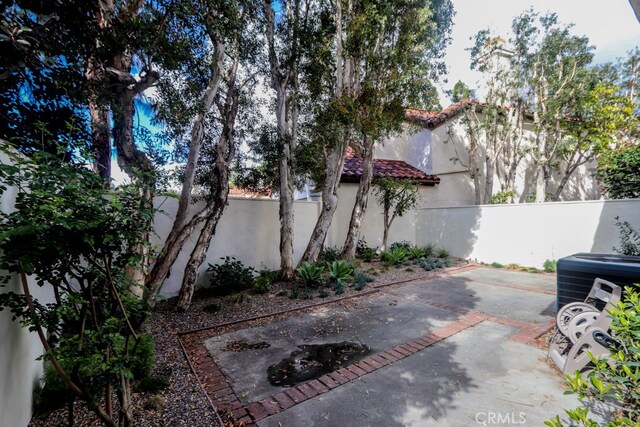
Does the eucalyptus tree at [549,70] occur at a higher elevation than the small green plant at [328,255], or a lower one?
higher

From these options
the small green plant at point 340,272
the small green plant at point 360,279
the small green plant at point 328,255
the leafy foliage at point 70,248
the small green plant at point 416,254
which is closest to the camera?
the leafy foliage at point 70,248

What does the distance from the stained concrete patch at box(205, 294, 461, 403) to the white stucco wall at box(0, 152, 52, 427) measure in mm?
1676

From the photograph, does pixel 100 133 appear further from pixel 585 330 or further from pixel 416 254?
pixel 416 254

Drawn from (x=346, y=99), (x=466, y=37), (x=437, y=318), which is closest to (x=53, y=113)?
(x=346, y=99)

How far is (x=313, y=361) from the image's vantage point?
10.8 ft

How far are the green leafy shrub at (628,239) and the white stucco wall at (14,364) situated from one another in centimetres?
1050

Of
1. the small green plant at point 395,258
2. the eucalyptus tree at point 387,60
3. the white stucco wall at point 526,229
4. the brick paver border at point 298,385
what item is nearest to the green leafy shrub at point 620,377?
the brick paver border at point 298,385

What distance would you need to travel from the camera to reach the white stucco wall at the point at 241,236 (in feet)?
19.2

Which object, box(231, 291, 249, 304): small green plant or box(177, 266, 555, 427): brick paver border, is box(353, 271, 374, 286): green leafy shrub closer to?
box(177, 266, 555, 427): brick paver border

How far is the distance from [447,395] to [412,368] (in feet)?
1.68

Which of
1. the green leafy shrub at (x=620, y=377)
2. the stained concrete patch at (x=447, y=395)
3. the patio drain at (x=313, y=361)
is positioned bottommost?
the patio drain at (x=313, y=361)

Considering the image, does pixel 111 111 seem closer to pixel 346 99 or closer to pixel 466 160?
pixel 346 99

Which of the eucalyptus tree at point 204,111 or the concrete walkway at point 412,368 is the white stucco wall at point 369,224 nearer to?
the concrete walkway at point 412,368

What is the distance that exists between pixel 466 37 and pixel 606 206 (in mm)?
7656
